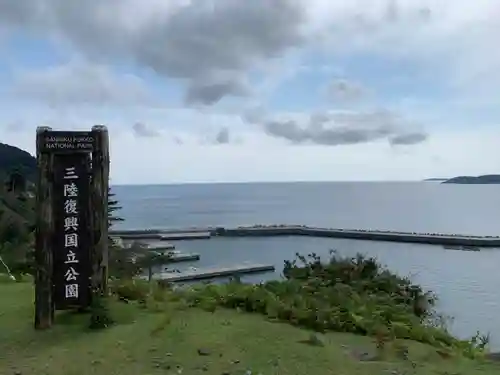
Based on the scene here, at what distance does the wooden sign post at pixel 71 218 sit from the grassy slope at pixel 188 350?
24cm

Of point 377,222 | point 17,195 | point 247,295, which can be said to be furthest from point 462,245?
point 247,295

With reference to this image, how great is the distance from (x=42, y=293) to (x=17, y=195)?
658 inches

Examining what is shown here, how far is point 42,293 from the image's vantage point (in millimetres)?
3797

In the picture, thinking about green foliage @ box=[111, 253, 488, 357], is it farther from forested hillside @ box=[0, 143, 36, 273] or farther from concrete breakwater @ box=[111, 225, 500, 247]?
concrete breakwater @ box=[111, 225, 500, 247]

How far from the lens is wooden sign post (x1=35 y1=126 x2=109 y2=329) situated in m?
3.83

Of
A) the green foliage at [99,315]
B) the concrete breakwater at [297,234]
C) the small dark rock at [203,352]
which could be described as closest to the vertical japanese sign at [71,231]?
the green foliage at [99,315]

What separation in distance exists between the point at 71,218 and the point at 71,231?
9 cm

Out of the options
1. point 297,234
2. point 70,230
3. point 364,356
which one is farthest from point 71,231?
point 297,234

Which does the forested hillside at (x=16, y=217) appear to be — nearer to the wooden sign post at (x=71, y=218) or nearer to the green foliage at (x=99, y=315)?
the wooden sign post at (x=71, y=218)

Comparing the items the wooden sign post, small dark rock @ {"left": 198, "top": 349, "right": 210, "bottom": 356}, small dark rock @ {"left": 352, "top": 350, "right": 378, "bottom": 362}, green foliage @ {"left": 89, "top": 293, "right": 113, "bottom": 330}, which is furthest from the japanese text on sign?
small dark rock @ {"left": 352, "top": 350, "right": 378, "bottom": 362}

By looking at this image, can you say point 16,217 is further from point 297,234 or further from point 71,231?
point 297,234

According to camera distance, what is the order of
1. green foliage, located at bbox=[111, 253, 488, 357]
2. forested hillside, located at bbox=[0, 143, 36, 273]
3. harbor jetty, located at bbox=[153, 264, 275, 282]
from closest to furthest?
green foliage, located at bbox=[111, 253, 488, 357], forested hillside, located at bbox=[0, 143, 36, 273], harbor jetty, located at bbox=[153, 264, 275, 282]

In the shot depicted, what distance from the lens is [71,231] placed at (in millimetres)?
3924

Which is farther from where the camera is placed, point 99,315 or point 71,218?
point 71,218
